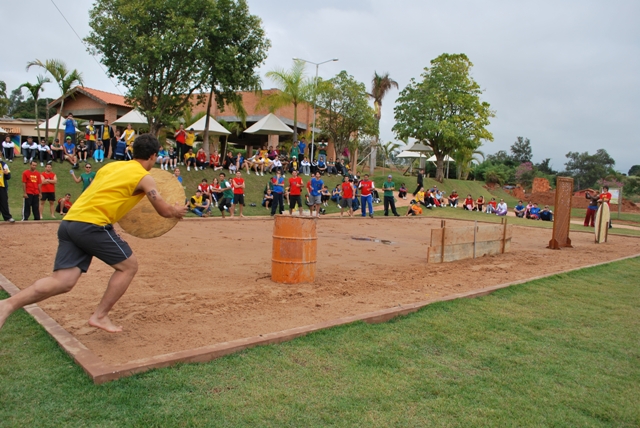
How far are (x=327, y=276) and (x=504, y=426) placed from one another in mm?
5018

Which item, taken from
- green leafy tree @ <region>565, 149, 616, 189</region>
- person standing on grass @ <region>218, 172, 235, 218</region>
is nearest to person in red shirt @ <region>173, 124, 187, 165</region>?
person standing on grass @ <region>218, 172, 235, 218</region>

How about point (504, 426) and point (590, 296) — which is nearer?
point (504, 426)

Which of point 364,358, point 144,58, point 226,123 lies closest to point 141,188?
point 364,358

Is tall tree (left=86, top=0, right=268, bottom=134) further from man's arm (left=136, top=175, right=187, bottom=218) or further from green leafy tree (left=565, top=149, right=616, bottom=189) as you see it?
green leafy tree (left=565, top=149, right=616, bottom=189)

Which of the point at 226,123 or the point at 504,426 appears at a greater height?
the point at 226,123

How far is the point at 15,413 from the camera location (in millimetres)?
3303

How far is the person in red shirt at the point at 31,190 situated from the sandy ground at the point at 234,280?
1.48m

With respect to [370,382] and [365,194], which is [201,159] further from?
[370,382]

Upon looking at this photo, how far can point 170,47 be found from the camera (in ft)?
77.8

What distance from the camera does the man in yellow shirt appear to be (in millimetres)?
4270

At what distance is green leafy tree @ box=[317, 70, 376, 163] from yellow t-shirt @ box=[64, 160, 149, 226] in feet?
111

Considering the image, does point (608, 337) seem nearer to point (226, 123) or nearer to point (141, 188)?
point (141, 188)

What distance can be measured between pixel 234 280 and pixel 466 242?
5389mm

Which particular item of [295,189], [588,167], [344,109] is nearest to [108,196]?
[295,189]
